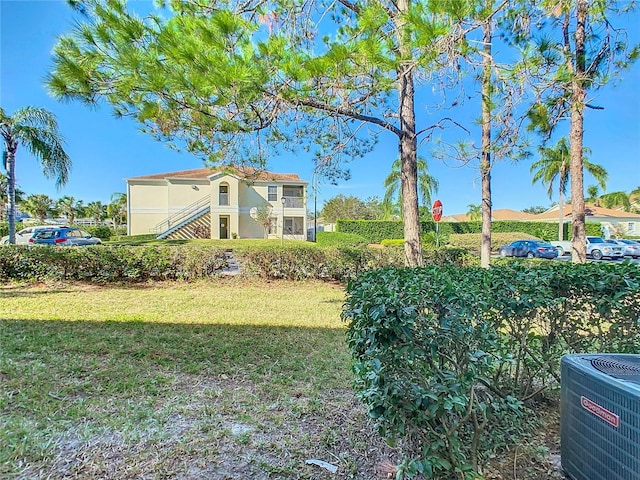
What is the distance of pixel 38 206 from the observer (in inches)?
1073

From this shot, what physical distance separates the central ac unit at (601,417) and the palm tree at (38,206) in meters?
35.6

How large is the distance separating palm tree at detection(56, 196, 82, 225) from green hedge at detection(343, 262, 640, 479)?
37.7 m

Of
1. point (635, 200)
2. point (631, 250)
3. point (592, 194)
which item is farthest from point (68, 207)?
point (635, 200)

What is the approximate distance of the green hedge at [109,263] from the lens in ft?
24.5

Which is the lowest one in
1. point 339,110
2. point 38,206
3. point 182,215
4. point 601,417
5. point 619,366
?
point 601,417

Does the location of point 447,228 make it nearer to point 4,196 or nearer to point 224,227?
point 224,227

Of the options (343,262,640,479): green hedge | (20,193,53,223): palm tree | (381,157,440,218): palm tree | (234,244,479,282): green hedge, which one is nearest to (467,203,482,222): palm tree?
(381,157,440,218): palm tree

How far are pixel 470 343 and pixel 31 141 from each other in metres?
13.5

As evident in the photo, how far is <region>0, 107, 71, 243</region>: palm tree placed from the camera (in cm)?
991

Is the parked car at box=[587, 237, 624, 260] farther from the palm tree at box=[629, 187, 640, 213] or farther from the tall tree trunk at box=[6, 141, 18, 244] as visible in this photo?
the tall tree trunk at box=[6, 141, 18, 244]

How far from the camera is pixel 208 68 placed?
2910 mm

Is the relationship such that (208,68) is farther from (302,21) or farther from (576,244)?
(576,244)

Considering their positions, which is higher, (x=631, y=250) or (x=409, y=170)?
(x=409, y=170)

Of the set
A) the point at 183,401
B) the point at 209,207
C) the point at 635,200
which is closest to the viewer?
the point at 183,401
